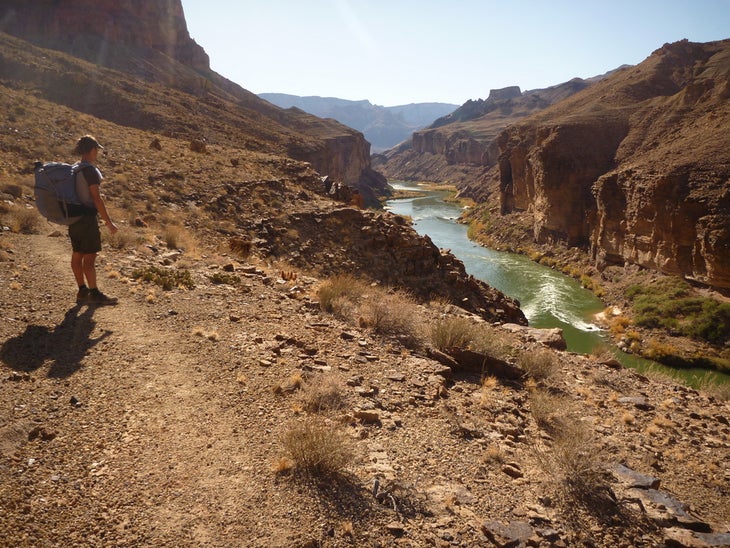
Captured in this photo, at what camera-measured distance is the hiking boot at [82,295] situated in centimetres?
621

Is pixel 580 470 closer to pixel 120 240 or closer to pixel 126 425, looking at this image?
pixel 126 425

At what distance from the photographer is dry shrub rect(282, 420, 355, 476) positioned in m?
3.75

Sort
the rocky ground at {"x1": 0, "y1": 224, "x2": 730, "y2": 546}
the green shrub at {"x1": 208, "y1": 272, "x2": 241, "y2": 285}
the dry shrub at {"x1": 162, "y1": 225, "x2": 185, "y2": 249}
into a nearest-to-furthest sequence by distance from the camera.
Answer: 1. the rocky ground at {"x1": 0, "y1": 224, "x2": 730, "y2": 546}
2. the green shrub at {"x1": 208, "y1": 272, "x2": 241, "y2": 285}
3. the dry shrub at {"x1": 162, "y1": 225, "x2": 185, "y2": 249}

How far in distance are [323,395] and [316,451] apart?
4.15 ft

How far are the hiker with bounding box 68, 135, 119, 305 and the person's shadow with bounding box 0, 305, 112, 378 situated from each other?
66 centimetres

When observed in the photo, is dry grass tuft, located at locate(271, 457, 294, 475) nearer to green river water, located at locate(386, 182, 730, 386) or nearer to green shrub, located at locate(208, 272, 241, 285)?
green shrub, located at locate(208, 272, 241, 285)

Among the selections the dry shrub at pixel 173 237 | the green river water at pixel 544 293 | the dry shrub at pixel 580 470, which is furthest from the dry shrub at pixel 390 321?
the green river water at pixel 544 293

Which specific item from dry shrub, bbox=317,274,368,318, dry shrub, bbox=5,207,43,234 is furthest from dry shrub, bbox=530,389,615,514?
dry shrub, bbox=5,207,43,234

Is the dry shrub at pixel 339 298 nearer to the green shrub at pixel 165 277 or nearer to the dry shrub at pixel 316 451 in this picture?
the green shrub at pixel 165 277

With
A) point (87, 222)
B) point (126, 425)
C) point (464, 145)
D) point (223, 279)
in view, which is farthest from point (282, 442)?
point (464, 145)

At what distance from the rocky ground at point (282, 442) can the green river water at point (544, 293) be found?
8023 millimetres

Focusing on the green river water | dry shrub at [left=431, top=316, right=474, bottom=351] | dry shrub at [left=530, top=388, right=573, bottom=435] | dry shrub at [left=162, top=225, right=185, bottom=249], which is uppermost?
dry shrub at [left=162, top=225, right=185, bottom=249]

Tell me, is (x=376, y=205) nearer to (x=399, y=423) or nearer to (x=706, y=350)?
(x=706, y=350)

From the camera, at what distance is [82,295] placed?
624cm
